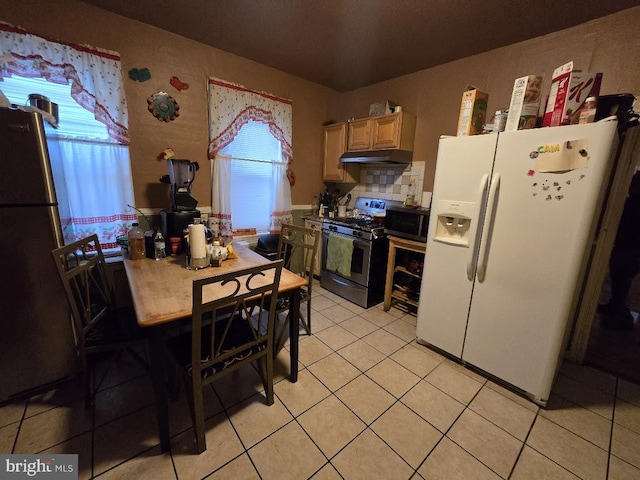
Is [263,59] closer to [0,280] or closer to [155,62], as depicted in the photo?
[155,62]

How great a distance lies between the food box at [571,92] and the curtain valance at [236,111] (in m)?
2.52

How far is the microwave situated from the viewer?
7.80ft

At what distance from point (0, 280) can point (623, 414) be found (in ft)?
12.0

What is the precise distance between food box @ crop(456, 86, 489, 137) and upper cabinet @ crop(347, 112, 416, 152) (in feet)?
3.43

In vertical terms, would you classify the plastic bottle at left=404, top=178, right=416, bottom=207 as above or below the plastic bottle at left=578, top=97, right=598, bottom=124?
below

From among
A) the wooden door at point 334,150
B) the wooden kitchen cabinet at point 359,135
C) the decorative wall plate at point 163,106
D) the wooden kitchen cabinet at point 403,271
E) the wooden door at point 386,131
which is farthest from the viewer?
the wooden door at point 334,150

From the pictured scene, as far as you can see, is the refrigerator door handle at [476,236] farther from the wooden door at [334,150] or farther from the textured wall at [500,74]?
the wooden door at [334,150]

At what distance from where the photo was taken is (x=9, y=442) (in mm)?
1302

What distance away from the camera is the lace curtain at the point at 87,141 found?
183 centimetres

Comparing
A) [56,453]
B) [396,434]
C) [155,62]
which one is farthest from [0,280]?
[396,434]

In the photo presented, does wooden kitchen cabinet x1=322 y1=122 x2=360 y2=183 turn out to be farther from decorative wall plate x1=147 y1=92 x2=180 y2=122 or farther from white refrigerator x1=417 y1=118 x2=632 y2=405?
decorative wall plate x1=147 y1=92 x2=180 y2=122

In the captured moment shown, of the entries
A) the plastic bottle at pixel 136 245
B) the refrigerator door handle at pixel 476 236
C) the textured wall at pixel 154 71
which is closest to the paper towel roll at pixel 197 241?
the plastic bottle at pixel 136 245
